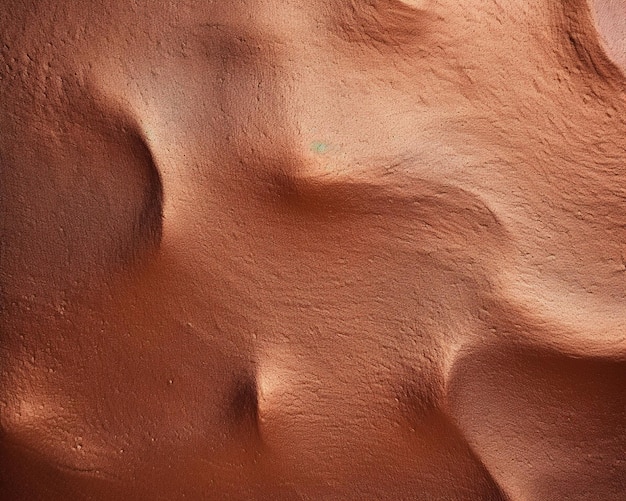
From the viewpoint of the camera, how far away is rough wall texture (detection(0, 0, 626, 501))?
3.12 feet

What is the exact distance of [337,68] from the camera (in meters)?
0.96

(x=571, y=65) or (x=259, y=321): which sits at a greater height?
(x=571, y=65)

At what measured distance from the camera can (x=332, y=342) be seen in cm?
98

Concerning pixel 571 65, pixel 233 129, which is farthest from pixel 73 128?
pixel 571 65

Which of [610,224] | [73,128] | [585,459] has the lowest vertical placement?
[585,459]

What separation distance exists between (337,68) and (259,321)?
1.20 ft

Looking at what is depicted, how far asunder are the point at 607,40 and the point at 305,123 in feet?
1.35

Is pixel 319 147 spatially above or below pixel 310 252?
above

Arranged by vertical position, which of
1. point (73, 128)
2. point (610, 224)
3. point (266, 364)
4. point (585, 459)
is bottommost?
point (585, 459)

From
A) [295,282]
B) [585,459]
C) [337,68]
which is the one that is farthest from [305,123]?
[585,459]

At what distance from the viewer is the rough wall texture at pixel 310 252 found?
950 mm

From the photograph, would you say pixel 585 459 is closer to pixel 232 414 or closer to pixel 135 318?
pixel 232 414

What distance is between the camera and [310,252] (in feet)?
3.21

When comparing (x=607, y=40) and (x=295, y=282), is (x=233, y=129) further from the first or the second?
(x=607, y=40)
